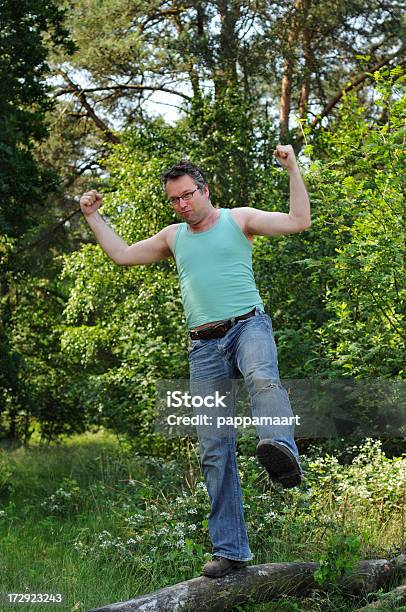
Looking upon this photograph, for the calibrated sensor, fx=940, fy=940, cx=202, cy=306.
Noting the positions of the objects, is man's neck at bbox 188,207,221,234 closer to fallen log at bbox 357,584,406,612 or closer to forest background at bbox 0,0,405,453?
fallen log at bbox 357,584,406,612

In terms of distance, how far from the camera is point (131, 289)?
12.3 meters

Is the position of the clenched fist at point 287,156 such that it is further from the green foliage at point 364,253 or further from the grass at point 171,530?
the green foliage at point 364,253

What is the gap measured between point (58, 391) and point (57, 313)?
1.56 metres

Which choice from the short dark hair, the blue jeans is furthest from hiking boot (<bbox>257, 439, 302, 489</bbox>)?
the short dark hair

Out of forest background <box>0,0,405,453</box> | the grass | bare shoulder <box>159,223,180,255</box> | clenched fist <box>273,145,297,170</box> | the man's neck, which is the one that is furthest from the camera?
forest background <box>0,0,405,453</box>

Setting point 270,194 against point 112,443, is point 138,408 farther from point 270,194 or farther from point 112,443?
point 112,443

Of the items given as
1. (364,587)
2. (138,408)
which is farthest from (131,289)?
(364,587)

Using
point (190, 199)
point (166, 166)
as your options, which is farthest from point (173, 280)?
point (190, 199)

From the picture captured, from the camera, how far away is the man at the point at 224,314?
171 inches

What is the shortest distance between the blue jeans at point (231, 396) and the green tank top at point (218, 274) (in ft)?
0.34

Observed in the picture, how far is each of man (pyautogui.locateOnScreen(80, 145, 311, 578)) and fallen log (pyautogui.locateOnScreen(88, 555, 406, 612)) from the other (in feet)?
0.31

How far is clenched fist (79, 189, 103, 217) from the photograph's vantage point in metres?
4.76

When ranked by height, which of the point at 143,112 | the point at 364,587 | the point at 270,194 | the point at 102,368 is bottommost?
the point at 364,587

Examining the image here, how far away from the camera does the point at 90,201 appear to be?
4773mm
